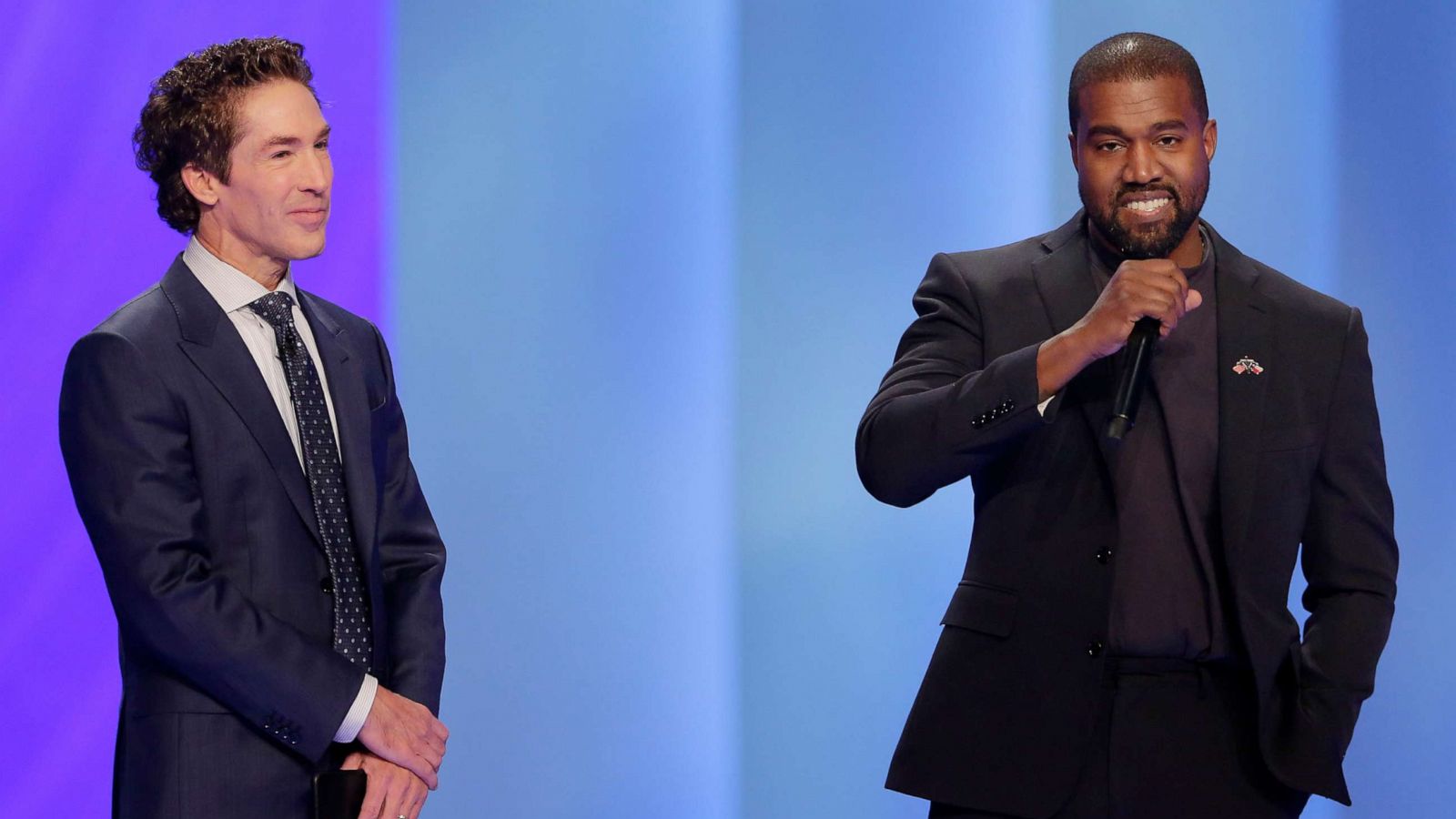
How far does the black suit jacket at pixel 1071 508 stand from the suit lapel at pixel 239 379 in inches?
28.8

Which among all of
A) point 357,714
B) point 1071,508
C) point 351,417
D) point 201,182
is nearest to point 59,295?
point 201,182

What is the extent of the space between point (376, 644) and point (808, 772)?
6.22 feet

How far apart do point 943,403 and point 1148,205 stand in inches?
16.3

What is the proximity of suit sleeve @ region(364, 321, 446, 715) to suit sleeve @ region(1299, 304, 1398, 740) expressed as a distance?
3.83 ft

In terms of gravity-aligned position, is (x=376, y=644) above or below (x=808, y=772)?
above

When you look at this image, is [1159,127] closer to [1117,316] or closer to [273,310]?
[1117,316]

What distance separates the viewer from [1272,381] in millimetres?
2121

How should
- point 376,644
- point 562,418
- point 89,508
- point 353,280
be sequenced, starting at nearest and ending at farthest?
point 89,508, point 376,644, point 353,280, point 562,418

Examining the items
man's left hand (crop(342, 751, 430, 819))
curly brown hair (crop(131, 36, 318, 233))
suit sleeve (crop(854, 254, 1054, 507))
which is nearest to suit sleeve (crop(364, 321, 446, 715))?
man's left hand (crop(342, 751, 430, 819))

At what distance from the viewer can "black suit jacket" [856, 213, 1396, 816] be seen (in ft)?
6.46

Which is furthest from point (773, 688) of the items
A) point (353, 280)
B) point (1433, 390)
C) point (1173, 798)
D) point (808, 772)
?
point (1173, 798)

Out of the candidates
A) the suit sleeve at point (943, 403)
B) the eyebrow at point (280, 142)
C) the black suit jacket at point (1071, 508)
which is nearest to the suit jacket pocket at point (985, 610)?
the black suit jacket at point (1071, 508)

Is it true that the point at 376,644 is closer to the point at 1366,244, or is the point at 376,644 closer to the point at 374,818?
the point at 374,818

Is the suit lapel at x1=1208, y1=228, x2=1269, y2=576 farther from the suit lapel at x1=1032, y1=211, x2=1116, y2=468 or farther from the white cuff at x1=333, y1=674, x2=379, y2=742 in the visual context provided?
the white cuff at x1=333, y1=674, x2=379, y2=742
